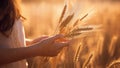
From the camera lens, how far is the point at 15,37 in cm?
182

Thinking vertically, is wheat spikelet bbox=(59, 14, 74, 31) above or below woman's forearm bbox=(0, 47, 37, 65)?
below

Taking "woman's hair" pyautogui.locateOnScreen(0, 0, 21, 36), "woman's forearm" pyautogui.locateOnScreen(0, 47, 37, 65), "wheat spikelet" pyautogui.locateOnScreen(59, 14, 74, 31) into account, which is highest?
"woman's hair" pyautogui.locateOnScreen(0, 0, 21, 36)

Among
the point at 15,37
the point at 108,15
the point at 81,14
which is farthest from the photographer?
the point at 108,15

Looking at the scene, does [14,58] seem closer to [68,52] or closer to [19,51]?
[19,51]

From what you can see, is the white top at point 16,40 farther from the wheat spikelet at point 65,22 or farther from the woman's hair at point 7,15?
the wheat spikelet at point 65,22

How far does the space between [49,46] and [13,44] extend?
16 cm

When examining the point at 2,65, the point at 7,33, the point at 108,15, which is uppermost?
the point at 7,33

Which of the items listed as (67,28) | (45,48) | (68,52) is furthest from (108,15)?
(45,48)

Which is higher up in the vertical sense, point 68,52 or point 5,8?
point 5,8

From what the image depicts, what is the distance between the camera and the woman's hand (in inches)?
67.0

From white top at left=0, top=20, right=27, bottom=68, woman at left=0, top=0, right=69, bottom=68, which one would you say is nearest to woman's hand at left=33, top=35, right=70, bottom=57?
woman at left=0, top=0, right=69, bottom=68

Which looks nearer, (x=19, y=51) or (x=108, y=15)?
(x=19, y=51)

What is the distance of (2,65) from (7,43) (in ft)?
0.28

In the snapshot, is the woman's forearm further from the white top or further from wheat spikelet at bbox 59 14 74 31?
wheat spikelet at bbox 59 14 74 31
